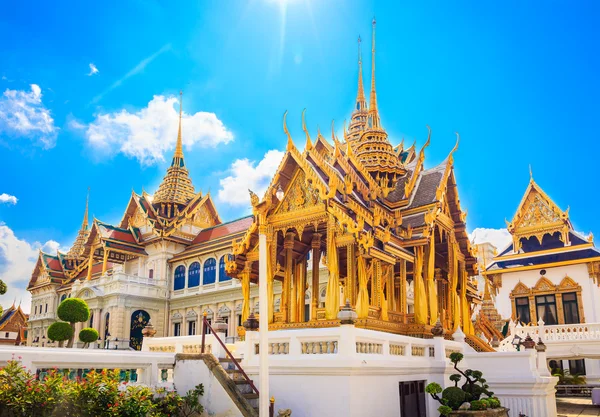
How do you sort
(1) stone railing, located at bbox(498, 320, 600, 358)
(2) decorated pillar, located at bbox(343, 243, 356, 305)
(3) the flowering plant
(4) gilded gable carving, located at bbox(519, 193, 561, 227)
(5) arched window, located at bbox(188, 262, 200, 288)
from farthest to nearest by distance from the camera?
(5) arched window, located at bbox(188, 262, 200, 288), (4) gilded gable carving, located at bbox(519, 193, 561, 227), (1) stone railing, located at bbox(498, 320, 600, 358), (2) decorated pillar, located at bbox(343, 243, 356, 305), (3) the flowering plant

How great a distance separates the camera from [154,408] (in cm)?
836

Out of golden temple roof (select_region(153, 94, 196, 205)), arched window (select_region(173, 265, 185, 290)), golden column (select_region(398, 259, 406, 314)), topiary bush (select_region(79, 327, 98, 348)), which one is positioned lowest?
topiary bush (select_region(79, 327, 98, 348))

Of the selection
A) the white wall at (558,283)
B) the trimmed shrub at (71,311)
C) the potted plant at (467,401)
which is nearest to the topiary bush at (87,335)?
the trimmed shrub at (71,311)

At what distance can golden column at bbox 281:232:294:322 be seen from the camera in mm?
12004

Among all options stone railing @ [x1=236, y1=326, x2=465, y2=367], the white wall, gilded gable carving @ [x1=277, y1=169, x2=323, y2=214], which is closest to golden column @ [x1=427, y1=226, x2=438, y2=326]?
stone railing @ [x1=236, y1=326, x2=465, y2=367]

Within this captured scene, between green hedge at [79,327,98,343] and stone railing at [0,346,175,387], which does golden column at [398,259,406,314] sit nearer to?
stone railing at [0,346,175,387]

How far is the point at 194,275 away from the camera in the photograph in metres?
46.1

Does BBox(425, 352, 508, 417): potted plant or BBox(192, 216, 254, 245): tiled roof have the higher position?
BBox(192, 216, 254, 245): tiled roof

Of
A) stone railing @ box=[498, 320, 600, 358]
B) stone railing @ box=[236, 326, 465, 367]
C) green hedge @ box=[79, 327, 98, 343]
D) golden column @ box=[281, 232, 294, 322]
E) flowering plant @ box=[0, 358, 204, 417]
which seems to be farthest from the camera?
green hedge @ box=[79, 327, 98, 343]

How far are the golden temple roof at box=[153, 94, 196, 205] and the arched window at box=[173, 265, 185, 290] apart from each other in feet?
24.9

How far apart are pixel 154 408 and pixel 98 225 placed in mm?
45568

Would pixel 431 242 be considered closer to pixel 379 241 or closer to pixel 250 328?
pixel 379 241

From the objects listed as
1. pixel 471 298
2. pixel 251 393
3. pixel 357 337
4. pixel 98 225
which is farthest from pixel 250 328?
pixel 98 225

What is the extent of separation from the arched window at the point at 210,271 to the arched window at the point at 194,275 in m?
1.04
